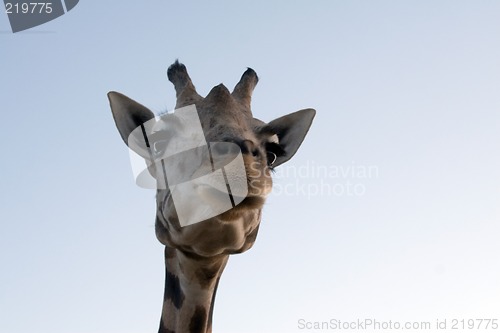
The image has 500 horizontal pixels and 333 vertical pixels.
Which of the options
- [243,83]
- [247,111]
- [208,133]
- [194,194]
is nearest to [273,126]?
[247,111]

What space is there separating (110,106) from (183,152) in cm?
122

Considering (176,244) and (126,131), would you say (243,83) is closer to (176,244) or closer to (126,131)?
(126,131)

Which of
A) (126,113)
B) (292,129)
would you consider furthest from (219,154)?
(292,129)

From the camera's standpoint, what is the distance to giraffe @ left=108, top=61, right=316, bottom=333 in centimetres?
375

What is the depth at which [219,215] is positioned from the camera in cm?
366

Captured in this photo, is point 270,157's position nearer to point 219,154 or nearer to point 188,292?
point 219,154

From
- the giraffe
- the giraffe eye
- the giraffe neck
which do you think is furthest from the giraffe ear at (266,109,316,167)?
the giraffe neck

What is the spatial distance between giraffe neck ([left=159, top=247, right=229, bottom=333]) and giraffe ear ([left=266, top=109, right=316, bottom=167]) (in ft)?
3.85

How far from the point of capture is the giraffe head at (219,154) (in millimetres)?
3570

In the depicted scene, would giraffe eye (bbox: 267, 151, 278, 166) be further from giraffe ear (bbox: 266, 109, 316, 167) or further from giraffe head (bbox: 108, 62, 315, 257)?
giraffe ear (bbox: 266, 109, 316, 167)

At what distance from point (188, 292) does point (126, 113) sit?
1755 millimetres

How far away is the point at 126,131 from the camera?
4.93 metres

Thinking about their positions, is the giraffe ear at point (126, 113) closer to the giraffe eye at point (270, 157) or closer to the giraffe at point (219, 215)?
the giraffe at point (219, 215)

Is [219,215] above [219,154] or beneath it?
beneath
